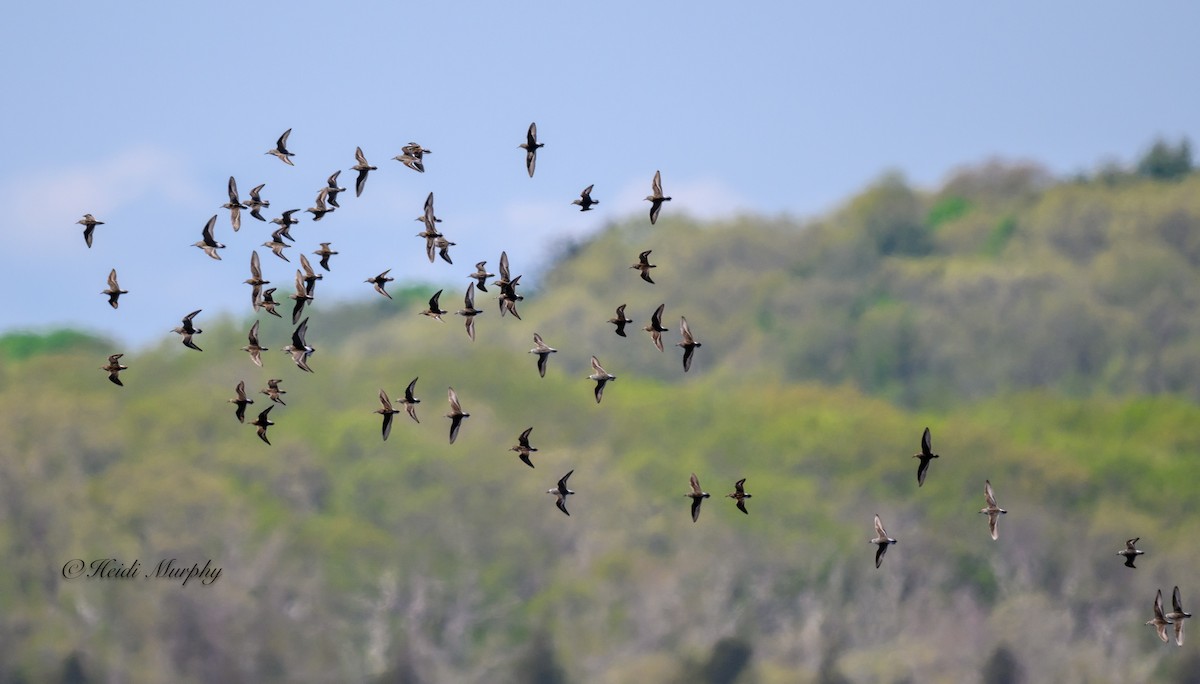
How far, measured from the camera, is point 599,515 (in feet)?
366

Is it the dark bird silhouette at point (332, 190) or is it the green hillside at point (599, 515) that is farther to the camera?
the green hillside at point (599, 515)

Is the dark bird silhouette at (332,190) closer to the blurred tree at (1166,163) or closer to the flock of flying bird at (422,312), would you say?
the flock of flying bird at (422,312)

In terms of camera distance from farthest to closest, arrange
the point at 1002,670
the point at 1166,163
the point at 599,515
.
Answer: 1. the point at 1166,163
2. the point at 599,515
3. the point at 1002,670

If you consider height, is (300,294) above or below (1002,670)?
above

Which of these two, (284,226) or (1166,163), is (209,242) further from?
(1166,163)

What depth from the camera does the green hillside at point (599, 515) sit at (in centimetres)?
9344

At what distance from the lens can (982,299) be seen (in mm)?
165375

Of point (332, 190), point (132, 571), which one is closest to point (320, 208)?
point (332, 190)

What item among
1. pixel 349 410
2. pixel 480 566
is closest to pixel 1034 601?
pixel 480 566

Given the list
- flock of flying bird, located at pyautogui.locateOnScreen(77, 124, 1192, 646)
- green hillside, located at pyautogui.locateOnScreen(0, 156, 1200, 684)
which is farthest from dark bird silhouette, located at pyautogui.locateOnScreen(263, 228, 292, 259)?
green hillside, located at pyautogui.locateOnScreen(0, 156, 1200, 684)

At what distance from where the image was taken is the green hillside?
93438 mm

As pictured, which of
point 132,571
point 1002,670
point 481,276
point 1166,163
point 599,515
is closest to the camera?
point 481,276

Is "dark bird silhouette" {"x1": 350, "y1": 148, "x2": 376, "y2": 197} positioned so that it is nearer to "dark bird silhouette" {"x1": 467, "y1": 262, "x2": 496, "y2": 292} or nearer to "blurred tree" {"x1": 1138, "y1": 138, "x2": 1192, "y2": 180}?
"dark bird silhouette" {"x1": 467, "y1": 262, "x2": 496, "y2": 292}

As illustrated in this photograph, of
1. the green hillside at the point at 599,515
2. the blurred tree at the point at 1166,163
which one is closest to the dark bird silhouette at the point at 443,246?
the green hillside at the point at 599,515
